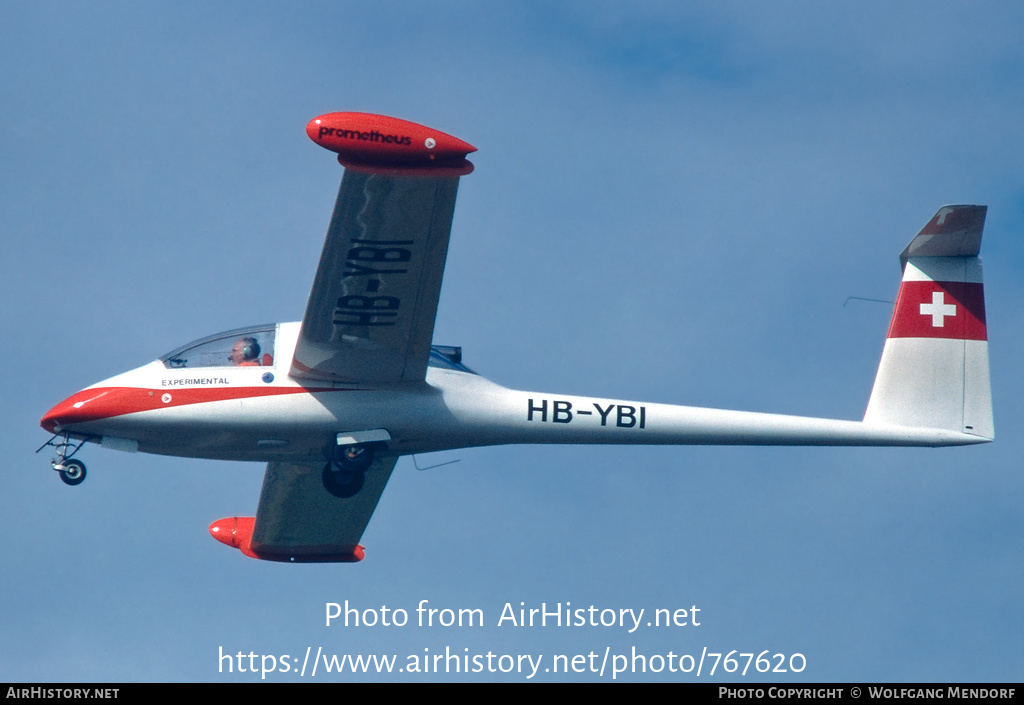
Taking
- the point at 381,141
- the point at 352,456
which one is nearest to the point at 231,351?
the point at 352,456

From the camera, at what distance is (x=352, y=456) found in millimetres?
22609

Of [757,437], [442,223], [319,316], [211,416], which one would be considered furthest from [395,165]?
[757,437]

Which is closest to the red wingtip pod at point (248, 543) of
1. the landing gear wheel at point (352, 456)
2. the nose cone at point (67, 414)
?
the landing gear wheel at point (352, 456)

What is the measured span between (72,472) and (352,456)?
444 cm

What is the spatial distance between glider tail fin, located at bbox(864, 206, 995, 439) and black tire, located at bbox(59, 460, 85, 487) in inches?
518

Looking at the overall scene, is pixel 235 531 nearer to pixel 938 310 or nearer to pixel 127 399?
pixel 127 399

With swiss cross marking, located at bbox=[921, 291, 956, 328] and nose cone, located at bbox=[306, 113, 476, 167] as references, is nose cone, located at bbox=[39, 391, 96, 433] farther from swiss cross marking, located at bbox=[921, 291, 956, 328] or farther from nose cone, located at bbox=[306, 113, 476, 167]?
swiss cross marking, located at bbox=[921, 291, 956, 328]

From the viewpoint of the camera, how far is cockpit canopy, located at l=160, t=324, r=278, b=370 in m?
22.5

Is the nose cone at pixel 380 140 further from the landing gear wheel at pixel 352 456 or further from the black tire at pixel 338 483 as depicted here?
the black tire at pixel 338 483

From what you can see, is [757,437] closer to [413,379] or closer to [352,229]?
[413,379]

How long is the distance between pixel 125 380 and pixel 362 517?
6412mm

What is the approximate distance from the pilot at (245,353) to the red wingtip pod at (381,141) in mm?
4218

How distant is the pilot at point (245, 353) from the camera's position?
22453 mm

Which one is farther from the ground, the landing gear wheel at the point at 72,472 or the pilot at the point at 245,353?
the pilot at the point at 245,353
